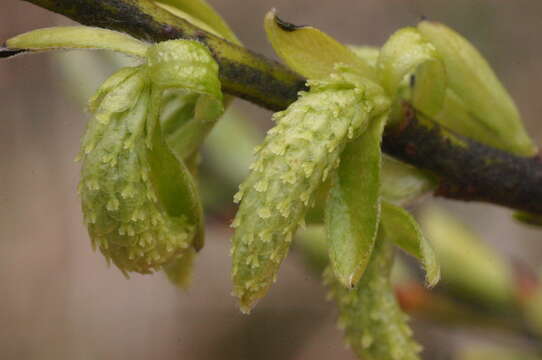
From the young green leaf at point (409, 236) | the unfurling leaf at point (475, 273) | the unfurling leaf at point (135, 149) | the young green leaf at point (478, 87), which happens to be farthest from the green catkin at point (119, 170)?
the unfurling leaf at point (475, 273)

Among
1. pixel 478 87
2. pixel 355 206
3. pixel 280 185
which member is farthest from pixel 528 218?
pixel 280 185

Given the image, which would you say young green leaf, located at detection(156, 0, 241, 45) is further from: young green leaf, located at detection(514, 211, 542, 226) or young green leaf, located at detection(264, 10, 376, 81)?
young green leaf, located at detection(514, 211, 542, 226)

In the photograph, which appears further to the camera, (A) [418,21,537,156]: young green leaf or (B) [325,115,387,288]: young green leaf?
(A) [418,21,537,156]: young green leaf

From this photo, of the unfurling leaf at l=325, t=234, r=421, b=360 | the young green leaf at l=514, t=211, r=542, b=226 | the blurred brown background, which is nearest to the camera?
the unfurling leaf at l=325, t=234, r=421, b=360

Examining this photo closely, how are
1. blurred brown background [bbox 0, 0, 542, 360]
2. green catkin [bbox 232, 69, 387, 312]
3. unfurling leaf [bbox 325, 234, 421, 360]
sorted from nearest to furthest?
green catkin [bbox 232, 69, 387, 312] → unfurling leaf [bbox 325, 234, 421, 360] → blurred brown background [bbox 0, 0, 542, 360]

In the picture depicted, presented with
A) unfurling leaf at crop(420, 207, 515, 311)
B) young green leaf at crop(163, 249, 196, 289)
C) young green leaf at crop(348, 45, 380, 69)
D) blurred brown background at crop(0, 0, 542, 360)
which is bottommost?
blurred brown background at crop(0, 0, 542, 360)

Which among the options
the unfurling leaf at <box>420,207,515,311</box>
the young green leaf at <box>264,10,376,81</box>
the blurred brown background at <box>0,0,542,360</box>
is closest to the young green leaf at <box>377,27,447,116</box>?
the young green leaf at <box>264,10,376,81</box>

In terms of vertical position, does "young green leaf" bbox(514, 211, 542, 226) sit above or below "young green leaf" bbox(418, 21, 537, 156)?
below
